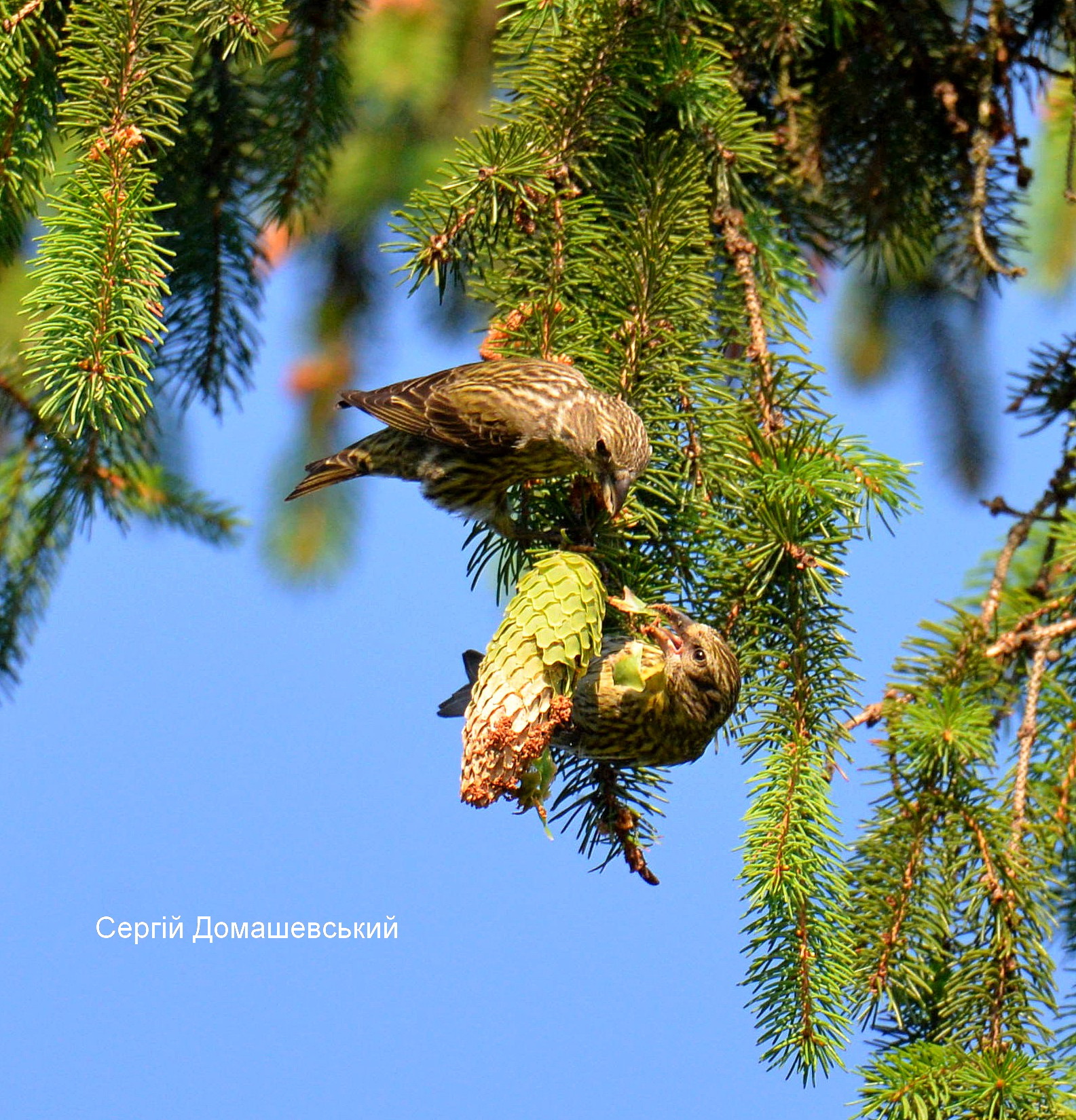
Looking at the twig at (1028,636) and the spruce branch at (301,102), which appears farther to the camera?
the spruce branch at (301,102)

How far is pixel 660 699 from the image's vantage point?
222 centimetres

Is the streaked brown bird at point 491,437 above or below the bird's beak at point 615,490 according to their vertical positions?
above

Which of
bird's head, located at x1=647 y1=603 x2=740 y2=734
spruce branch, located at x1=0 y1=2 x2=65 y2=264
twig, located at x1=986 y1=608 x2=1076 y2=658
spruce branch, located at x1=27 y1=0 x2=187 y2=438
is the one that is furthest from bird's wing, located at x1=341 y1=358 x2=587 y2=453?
twig, located at x1=986 y1=608 x2=1076 y2=658

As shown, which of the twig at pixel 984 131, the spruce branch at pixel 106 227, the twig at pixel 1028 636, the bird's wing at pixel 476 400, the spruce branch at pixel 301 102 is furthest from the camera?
the twig at pixel 984 131

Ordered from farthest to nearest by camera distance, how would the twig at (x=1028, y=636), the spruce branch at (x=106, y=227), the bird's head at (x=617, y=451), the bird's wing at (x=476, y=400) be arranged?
the twig at (x=1028, y=636), the bird's wing at (x=476, y=400), the bird's head at (x=617, y=451), the spruce branch at (x=106, y=227)

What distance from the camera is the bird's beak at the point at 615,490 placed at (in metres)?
2.21

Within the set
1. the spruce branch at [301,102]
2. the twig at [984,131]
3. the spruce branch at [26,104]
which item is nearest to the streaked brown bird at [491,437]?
the spruce branch at [301,102]

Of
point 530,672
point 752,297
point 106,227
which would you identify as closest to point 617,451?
point 530,672

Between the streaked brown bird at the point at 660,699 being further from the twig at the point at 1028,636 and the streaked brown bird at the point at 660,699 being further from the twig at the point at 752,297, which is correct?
the twig at the point at 1028,636

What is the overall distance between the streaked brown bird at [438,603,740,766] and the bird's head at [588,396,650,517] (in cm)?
23

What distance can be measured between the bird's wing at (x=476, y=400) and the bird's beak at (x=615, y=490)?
205mm

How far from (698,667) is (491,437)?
74cm

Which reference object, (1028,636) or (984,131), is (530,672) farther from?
(984,131)

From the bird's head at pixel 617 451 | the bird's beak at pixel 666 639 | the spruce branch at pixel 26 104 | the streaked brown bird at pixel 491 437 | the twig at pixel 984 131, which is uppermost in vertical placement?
the twig at pixel 984 131
